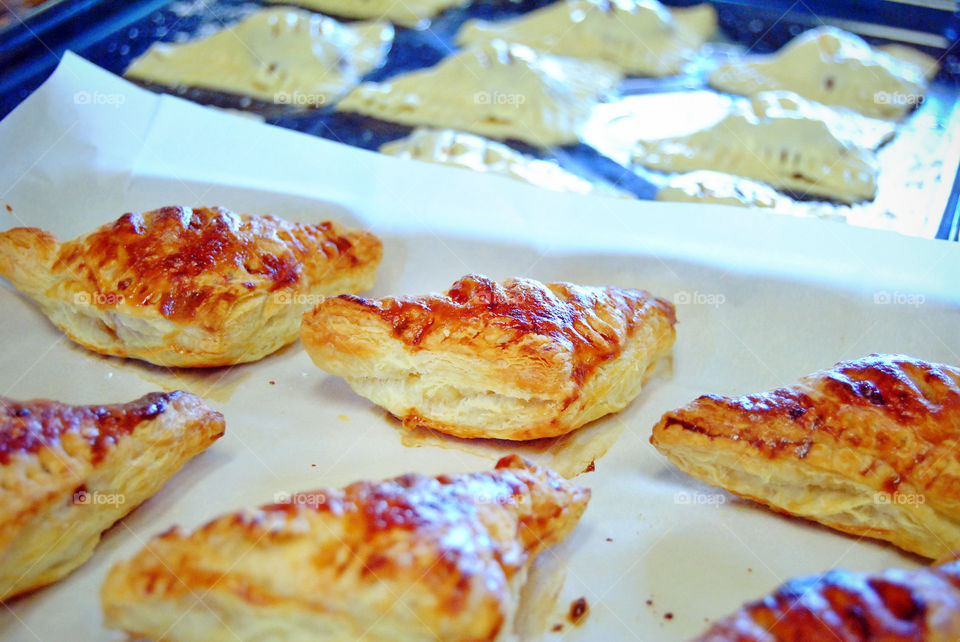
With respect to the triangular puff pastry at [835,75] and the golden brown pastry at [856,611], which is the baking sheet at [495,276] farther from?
the triangular puff pastry at [835,75]

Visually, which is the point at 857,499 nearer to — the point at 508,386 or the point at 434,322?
the point at 508,386

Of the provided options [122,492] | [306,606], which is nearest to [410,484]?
[306,606]

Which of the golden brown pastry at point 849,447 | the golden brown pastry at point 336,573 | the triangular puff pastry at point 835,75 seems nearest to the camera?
the golden brown pastry at point 336,573

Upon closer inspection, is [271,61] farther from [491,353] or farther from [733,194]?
[491,353]

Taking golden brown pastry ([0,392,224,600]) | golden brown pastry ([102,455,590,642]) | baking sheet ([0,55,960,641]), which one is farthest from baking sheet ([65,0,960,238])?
golden brown pastry ([102,455,590,642])

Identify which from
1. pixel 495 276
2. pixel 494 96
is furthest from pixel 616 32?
pixel 495 276

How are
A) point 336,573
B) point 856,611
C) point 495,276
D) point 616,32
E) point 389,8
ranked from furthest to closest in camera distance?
point 389,8 < point 616,32 < point 495,276 < point 336,573 < point 856,611

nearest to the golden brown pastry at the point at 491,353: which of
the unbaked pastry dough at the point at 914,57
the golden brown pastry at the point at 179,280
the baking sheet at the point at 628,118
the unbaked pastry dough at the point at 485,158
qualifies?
the golden brown pastry at the point at 179,280
